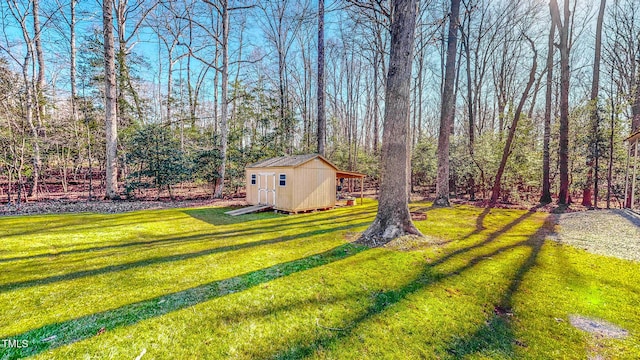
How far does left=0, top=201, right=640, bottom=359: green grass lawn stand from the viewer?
232 centimetres

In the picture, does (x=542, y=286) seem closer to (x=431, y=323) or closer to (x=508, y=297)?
(x=508, y=297)

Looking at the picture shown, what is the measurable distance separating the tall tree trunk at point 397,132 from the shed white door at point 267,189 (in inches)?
225

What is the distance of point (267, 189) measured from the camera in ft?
35.5

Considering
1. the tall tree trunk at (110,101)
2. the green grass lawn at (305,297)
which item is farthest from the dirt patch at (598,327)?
the tall tree trunk at (110,101)

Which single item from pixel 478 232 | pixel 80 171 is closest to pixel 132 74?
pixel 80 171

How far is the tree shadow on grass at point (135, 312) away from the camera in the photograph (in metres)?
2.32

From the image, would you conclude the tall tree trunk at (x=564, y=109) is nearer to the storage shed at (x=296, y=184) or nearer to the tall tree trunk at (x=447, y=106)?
the tall tree trunk at (x=447, y=106)

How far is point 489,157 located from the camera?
12.7m

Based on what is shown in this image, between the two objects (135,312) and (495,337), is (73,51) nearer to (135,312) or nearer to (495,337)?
(135,312)

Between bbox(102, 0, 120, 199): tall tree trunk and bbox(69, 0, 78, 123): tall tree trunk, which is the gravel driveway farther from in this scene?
bbox(69, 0, 78, 123): tall tree trunk

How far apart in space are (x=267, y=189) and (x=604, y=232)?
399 inches

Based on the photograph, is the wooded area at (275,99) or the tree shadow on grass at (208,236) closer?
the tree shadow on grass at (208,236)

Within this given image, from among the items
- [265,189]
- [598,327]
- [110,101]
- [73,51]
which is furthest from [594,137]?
[73,51]

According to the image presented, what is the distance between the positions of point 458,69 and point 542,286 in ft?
52.5
